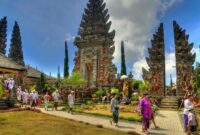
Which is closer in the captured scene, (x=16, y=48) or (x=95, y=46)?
(x=95, y=46)

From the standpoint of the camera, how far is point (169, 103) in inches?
1193

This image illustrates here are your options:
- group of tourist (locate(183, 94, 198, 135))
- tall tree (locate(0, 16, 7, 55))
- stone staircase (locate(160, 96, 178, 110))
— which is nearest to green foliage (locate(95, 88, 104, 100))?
stone staircase (locate(160, 96, 178, 110))

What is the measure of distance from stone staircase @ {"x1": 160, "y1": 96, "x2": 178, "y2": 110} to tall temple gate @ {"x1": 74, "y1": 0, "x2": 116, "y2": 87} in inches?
631

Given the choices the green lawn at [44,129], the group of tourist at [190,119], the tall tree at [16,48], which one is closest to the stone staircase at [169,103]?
the green lawn at [44,129]

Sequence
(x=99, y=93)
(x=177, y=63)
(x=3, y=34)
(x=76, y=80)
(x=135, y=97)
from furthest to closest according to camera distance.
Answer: (x=3, y=34), (x=76, y=80), (x=99, y=93), (x=177, y=63), (x=135, y=97)

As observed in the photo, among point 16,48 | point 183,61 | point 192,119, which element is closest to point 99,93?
point 183,61

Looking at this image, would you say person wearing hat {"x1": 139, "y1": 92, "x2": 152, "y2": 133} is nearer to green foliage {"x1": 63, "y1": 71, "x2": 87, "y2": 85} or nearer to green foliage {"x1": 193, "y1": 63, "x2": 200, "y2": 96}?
green foliage {"x1": 193, "y1": 63, "x2": 200, "y2": 96}

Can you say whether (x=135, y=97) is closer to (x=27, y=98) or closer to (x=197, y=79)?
(x=197, y=79)

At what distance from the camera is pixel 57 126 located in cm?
1569

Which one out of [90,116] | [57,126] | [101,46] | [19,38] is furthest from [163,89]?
[19,38]

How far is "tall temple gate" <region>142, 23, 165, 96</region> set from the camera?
3431cm

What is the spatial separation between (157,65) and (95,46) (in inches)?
657

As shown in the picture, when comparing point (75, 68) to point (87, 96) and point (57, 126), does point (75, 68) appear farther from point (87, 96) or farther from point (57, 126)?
point (57, 126)

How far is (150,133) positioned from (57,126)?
5.08 meters
